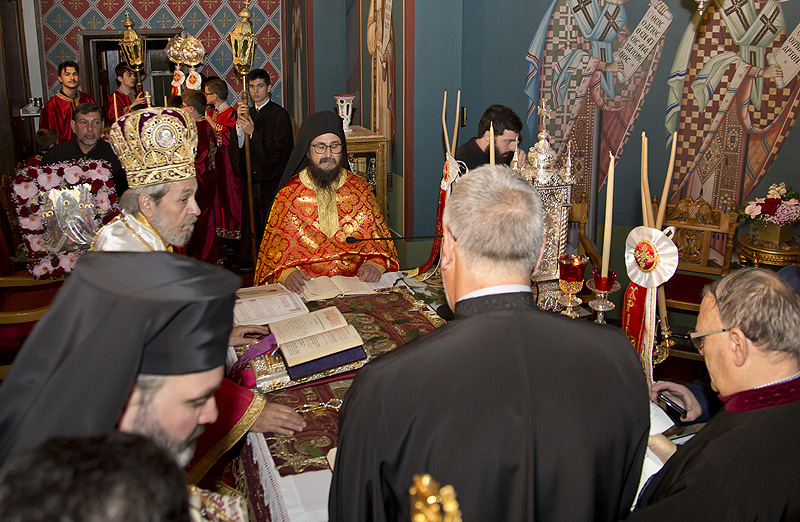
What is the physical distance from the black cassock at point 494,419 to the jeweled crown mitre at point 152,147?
5.51 feet

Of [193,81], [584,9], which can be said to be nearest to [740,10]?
[584,9]

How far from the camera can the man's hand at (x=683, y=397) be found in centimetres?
224

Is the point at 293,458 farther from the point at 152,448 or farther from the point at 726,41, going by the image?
the point at 726,41

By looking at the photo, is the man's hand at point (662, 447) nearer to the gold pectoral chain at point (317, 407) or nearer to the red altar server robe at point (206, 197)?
the gold pectoral chain at point (317, 407)

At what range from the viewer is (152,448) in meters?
0.82

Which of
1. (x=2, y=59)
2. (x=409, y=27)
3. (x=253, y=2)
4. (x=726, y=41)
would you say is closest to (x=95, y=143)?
(x=409, y=27)

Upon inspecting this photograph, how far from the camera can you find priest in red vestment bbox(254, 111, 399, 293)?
4.10 m

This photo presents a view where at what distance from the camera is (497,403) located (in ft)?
4.63

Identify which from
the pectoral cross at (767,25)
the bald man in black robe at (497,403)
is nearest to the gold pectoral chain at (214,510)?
the bald man in black robe at (497,403)

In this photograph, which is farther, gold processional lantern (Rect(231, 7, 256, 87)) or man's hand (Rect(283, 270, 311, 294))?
gold processional lantern (Rect(231, 7, 256, 87))

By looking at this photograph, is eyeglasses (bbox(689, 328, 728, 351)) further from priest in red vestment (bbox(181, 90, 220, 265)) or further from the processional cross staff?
priest in red vestment (bbox(181, 90, 220, 265))

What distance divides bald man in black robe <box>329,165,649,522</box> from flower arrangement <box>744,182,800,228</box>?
143 inches

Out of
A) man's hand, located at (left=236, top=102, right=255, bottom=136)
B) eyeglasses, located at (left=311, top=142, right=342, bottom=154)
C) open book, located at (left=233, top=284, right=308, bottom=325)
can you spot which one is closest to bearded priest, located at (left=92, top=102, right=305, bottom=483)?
open book, located at (left=233, top=284, right=308, bottom=325)

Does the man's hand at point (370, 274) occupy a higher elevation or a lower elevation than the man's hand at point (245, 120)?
lower
